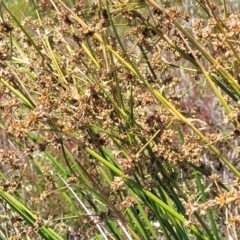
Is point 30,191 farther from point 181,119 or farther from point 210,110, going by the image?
point 181,119

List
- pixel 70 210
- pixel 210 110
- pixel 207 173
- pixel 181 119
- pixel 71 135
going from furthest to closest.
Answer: pixel 210 110 < pixel 70 210 < pixel 207 173 < pixel 71 135 < pixel 181 119

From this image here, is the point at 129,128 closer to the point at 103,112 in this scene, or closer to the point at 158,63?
the point at 103,112

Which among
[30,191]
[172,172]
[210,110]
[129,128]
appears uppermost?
[129,128]

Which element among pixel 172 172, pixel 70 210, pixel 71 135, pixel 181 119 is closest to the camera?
pixel 181 119

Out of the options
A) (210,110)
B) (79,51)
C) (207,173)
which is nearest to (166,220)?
(207,173)

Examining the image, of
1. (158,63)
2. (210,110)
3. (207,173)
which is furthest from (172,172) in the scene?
(210,110)

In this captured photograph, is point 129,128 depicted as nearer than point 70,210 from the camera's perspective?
Yes

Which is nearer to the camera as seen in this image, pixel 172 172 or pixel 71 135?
pixel 71 135

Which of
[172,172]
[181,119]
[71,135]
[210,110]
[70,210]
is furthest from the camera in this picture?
[210,110]

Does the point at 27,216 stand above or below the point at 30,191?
above
